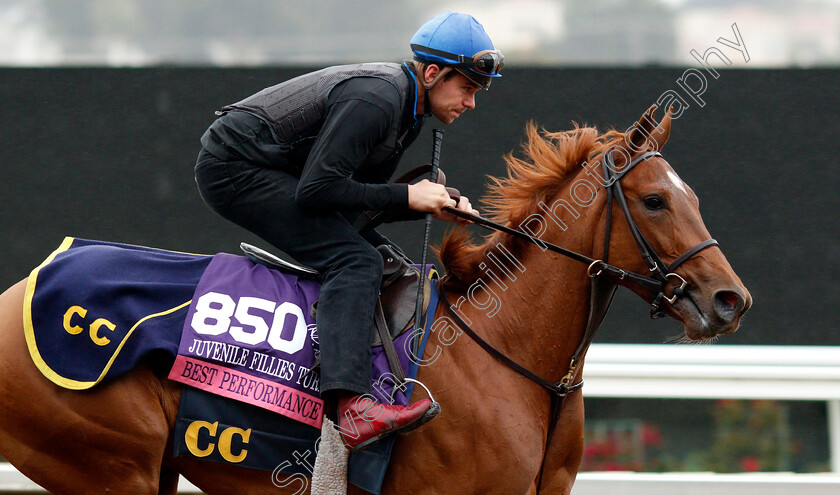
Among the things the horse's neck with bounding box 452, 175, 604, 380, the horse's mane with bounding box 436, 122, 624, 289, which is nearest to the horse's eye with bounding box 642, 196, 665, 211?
the horse's neck with bounding box 452, 175, 604, 380

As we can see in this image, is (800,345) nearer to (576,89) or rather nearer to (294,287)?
(576,89)

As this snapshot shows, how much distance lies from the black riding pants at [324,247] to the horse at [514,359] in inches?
11.5

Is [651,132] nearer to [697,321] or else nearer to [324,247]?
[697,321]

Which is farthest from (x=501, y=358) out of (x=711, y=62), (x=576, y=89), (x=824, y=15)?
(x=824, y=15)

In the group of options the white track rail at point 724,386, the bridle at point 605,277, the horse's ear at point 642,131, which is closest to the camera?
the bridle at point 605,277

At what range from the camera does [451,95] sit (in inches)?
118

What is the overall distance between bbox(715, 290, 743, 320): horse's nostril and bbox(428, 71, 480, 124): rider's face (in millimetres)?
1127

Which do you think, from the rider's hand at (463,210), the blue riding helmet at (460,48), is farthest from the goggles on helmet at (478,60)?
the rider's hand at (463,210)

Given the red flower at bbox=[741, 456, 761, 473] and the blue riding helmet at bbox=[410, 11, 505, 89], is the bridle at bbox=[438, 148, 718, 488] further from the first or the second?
the red flower at bbox=[741, 456, 761, 473]

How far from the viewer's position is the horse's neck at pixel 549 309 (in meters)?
2.90

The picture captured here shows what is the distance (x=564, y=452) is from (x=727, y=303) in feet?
2.70

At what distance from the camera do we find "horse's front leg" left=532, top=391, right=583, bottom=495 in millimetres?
2969

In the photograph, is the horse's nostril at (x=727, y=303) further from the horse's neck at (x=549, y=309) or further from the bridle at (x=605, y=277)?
the horse's neck at (x=549, y=309)

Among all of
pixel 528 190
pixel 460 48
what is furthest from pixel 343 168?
pixel 528 190
